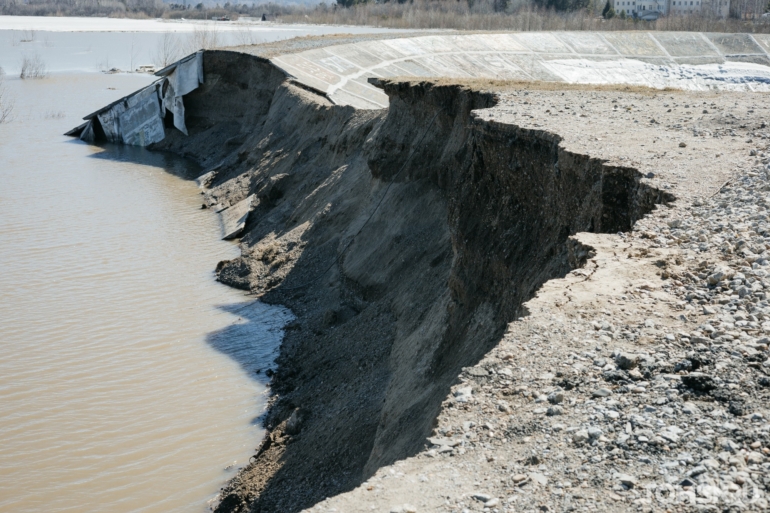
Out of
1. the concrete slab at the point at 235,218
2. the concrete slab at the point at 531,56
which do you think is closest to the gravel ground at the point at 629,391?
the concrete slab at the point at 235,218

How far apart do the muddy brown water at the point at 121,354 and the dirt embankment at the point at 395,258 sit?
2.46 ft

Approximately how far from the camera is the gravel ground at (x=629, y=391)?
460cm

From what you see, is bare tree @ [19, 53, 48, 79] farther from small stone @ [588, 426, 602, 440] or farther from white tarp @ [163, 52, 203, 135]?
small stone @ [588, 426, 602, 440]

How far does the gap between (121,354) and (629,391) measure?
39.3ft

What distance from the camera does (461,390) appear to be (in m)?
5.85

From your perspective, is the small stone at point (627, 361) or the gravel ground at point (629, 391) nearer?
Answer: the gravel ground at point (629, 391)

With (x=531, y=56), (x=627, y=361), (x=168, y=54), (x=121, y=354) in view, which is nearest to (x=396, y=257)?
(x=121, y=354)

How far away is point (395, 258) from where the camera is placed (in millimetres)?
15438

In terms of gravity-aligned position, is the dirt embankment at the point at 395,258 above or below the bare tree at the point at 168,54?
below

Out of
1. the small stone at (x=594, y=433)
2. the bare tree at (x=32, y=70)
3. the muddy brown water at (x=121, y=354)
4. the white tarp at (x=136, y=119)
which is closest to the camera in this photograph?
the small stone at (x=594, y=433)

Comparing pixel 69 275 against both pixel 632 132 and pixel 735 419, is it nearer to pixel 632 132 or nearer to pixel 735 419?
pixel 632 132

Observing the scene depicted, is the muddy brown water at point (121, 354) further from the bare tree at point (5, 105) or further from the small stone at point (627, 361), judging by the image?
the bare tree at point (5, 105)

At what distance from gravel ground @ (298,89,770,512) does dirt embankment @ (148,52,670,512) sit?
101cm

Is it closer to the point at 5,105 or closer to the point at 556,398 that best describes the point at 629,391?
the point at 556,398
